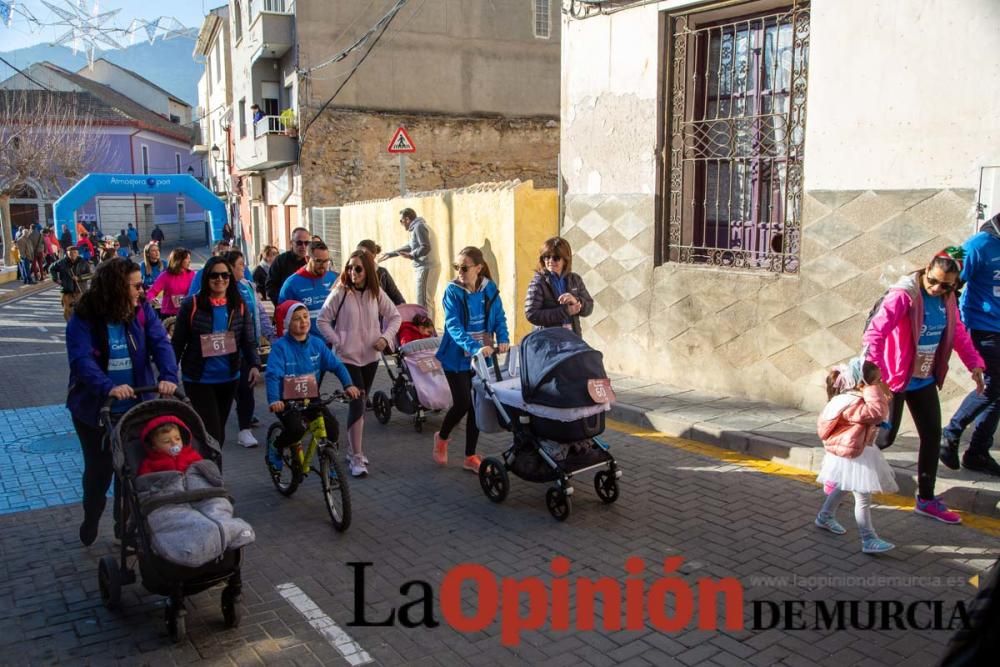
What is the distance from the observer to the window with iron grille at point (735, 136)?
8.92m

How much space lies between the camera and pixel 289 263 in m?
10.5

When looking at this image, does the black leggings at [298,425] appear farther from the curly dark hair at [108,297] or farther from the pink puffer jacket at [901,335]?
the pink puffer jacket at [901,335]

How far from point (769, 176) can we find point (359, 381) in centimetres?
501

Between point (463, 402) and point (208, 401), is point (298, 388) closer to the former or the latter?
point (208, 401)

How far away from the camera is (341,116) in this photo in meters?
22.9

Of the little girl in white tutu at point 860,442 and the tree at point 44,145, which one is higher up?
the tree at point 44,145

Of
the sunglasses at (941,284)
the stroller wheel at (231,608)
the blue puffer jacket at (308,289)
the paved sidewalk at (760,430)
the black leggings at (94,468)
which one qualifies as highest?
the sunglasses at (941,284)

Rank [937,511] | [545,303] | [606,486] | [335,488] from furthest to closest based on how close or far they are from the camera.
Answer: [545,303], [606,486], [335,488], [937,511]

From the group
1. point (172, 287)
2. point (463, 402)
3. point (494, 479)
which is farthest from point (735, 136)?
point (172, 287)

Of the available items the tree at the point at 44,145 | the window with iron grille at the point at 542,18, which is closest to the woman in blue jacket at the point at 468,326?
the window with iron grille at the point at 542,18

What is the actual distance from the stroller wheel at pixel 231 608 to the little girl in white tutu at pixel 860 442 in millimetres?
3565

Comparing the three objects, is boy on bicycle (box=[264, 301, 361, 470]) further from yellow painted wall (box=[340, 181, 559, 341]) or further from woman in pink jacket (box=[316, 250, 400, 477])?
yellow painted wall (box=[340, 181, 559, 341])

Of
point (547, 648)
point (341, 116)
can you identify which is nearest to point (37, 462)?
point (547, 648)

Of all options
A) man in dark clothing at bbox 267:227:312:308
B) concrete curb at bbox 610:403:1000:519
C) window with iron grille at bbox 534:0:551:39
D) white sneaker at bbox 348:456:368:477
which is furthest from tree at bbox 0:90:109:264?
concrete curb at bbox 610:403:1000:519
